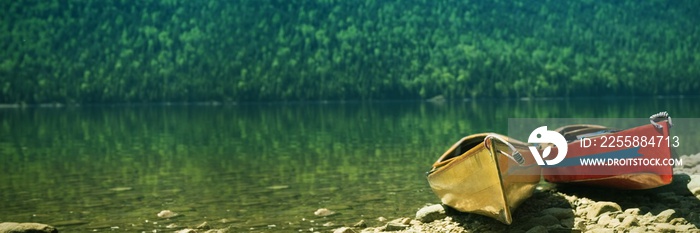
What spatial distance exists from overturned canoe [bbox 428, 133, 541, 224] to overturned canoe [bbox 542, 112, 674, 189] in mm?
1044

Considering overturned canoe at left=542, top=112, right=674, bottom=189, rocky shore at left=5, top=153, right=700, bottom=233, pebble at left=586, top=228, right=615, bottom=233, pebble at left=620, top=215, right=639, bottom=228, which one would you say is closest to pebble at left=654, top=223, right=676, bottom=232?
rocky shore at left=5, top=153, right=700, bottom=233

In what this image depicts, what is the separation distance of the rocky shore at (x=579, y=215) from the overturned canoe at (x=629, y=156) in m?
0.51

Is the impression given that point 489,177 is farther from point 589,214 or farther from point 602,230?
point 589,214

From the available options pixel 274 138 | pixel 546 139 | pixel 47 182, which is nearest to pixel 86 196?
pixel 47 182

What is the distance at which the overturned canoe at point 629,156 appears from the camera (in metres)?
18.6

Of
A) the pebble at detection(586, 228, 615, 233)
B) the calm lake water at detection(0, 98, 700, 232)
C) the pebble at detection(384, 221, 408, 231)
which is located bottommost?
the calm lake water at detection(0, 98, 700, 232)

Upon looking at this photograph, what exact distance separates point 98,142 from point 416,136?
68.8 feet

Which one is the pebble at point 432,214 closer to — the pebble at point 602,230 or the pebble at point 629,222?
the pebble at point 602,230

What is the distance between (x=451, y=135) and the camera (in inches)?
2307

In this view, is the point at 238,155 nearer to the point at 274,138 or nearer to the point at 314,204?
the point at 274,138

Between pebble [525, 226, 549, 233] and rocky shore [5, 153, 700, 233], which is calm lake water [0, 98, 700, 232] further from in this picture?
pebble [525, 226, 549, 233]

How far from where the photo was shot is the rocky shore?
56.9 ft

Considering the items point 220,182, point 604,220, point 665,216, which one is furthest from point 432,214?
point 220,182

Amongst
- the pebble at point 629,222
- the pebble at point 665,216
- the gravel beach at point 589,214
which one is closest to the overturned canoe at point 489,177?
the gravel beach at point 589,214
